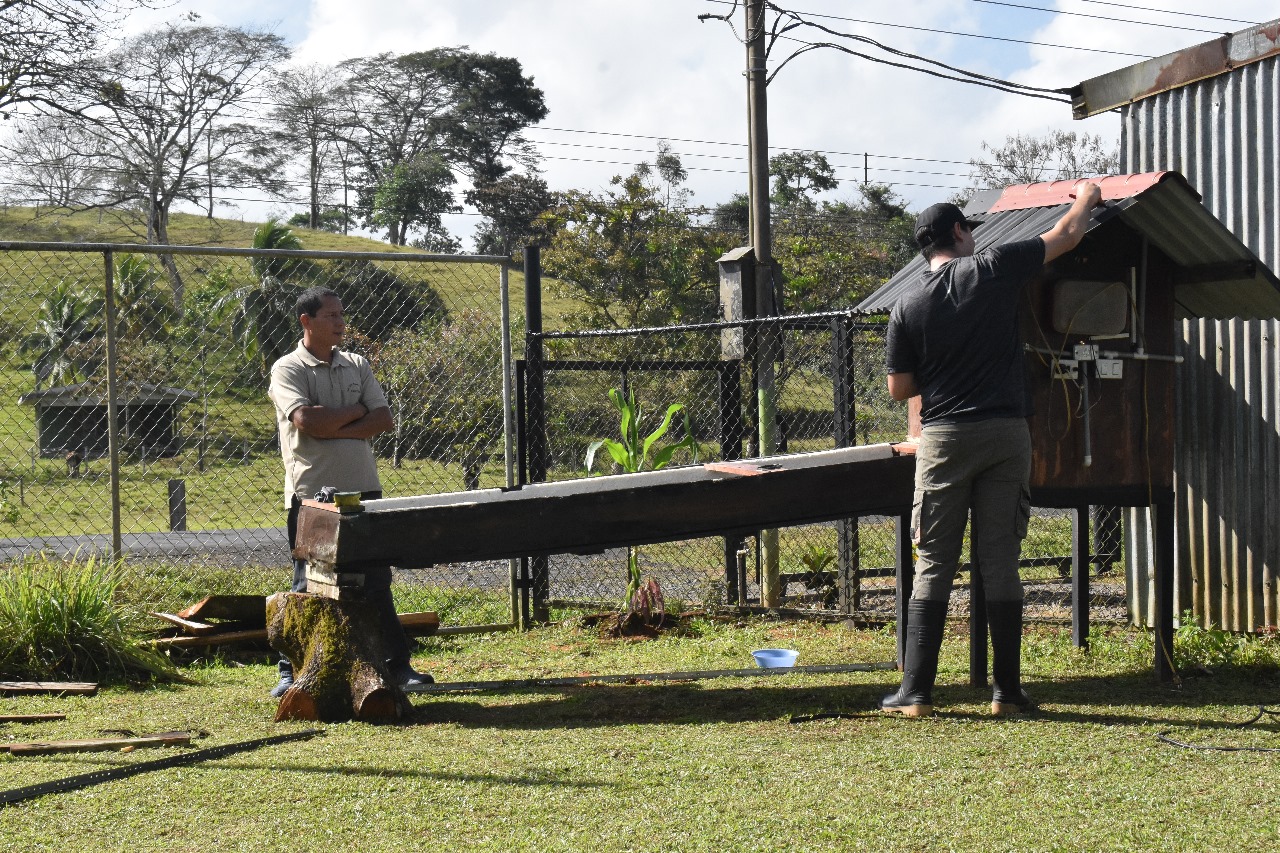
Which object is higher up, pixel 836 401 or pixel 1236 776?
pixel 836 401

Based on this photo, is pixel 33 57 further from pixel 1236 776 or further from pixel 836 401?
pixel 1236 776

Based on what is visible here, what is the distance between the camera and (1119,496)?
5.69 m

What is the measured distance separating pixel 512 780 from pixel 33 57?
19462 millimetres

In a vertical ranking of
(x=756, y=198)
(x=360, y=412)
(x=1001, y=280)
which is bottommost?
(x=360, y=412)

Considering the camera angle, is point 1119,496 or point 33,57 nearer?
point 1119,496

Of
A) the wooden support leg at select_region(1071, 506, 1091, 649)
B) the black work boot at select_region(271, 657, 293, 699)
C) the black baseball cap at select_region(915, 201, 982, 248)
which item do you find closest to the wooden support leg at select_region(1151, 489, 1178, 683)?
the wooden support leg at select_region(1071, 506, 1091, 649)

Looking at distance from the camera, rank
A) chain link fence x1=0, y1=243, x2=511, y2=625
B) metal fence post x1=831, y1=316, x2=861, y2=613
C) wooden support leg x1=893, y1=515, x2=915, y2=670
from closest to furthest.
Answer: wooden support leg x1=893, y1=515, x2=915, y2=670, metal fence post x1=831, y1=316, x2=861, y2=613, chain link fence x1=0, y1=243, x2=511, y2=625

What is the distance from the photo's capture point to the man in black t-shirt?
495 cm

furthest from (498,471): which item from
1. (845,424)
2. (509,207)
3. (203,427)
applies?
(509,207)

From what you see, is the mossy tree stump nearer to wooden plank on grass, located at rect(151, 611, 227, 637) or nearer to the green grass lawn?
the green grass lawn

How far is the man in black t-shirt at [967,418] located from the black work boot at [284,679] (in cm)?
272

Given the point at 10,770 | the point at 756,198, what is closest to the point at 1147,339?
the point at 10,770

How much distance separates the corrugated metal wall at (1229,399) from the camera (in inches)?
259

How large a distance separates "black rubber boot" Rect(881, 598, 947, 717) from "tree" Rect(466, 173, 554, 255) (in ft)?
156
